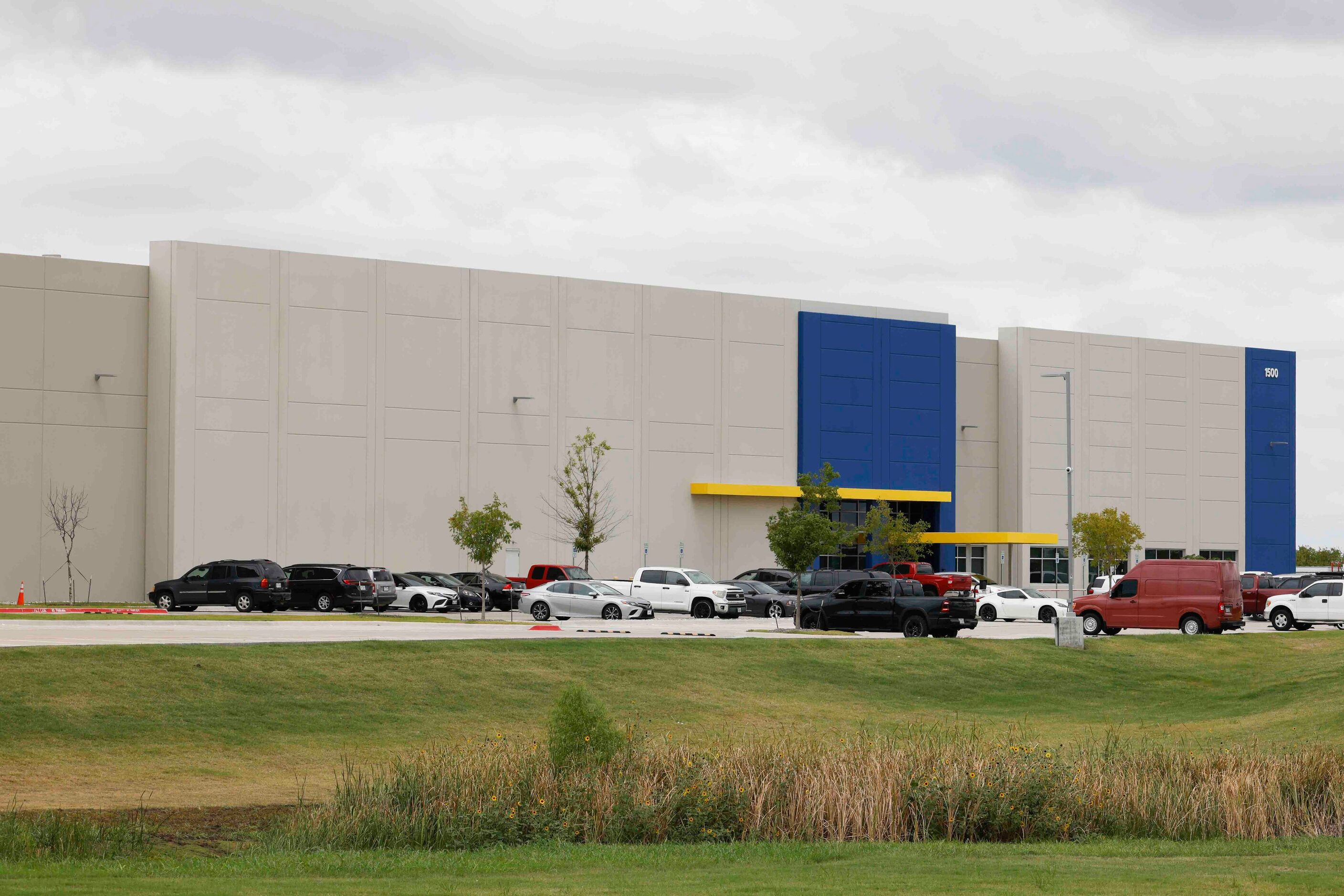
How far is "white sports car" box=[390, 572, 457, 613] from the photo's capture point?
184 feet

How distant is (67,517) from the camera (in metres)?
57.8

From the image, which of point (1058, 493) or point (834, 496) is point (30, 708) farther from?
point (1058, 493)

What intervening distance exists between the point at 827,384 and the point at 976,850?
199ft

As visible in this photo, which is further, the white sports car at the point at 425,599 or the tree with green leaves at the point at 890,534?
the tree with green leaves at the point at 890,534

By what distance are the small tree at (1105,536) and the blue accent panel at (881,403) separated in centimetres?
623

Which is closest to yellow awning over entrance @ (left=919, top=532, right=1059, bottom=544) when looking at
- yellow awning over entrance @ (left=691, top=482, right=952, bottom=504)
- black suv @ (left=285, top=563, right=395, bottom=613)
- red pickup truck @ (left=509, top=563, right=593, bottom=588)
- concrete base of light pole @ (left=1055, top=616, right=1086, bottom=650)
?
yellow awning over entrance @ (left=691, top=482, right=952, bottom=504)

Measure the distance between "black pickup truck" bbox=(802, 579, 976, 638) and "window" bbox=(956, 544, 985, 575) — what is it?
3717 cm

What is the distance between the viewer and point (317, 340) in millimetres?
62344

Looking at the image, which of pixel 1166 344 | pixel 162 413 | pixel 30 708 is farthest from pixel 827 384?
pixel 30 708

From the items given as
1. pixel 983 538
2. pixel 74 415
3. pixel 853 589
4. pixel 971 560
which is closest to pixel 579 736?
pixel 853 589

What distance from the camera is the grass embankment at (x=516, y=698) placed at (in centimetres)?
2295

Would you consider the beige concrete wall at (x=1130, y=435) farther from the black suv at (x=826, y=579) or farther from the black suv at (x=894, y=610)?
the black suv at (x=894, y=610)

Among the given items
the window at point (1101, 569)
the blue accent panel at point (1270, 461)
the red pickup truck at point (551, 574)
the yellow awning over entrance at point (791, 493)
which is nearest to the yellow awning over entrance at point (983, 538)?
the yellow awning over entrance at point (791, 493)

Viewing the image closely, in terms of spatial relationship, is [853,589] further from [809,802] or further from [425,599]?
[809,802]
